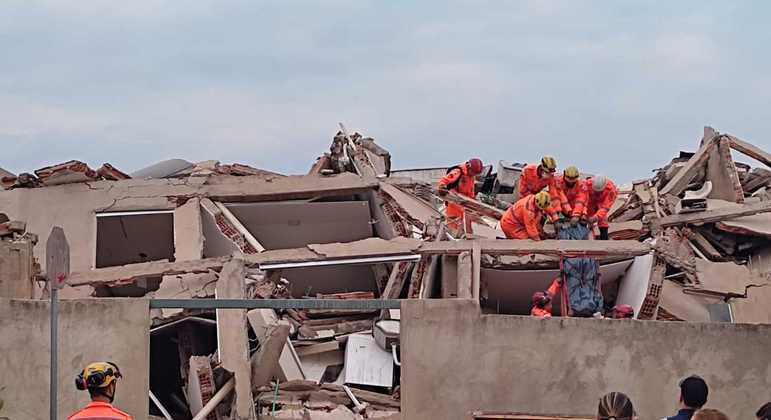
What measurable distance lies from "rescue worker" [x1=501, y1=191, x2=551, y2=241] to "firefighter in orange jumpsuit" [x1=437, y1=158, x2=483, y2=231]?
1.58m

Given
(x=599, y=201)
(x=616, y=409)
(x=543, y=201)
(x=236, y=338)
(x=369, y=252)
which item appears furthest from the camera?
(x=599, y=201)

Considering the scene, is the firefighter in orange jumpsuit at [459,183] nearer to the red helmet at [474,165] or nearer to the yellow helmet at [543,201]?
the red helmet at [474,165]

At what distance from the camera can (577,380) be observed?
7867 mm

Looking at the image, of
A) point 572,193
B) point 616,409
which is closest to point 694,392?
point 616,409

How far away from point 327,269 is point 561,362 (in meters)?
5.49

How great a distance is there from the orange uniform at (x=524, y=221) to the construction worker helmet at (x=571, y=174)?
463 mm

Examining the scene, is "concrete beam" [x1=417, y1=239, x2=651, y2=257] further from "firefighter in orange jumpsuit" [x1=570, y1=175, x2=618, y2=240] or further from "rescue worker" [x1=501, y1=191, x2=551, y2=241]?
"firefighter in orange jumpsuit" [x1=570, y1=175, x2=618, y2=240]

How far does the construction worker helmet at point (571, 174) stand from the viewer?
37.6ft

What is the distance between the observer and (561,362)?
25.8ft

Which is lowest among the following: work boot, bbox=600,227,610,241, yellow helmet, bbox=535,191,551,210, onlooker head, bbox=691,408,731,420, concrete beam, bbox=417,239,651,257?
onlooker head, bbox=691,408,731,420

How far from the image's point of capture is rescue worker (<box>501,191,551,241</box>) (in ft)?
36.6

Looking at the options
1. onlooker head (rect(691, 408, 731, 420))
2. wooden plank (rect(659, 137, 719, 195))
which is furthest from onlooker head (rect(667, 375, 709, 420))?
wooden plank (rect(659, 137, 719, 195))

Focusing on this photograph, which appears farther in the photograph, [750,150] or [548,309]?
[750,150]

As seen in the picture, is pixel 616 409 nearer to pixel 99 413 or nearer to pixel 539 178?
pixel 99 413
